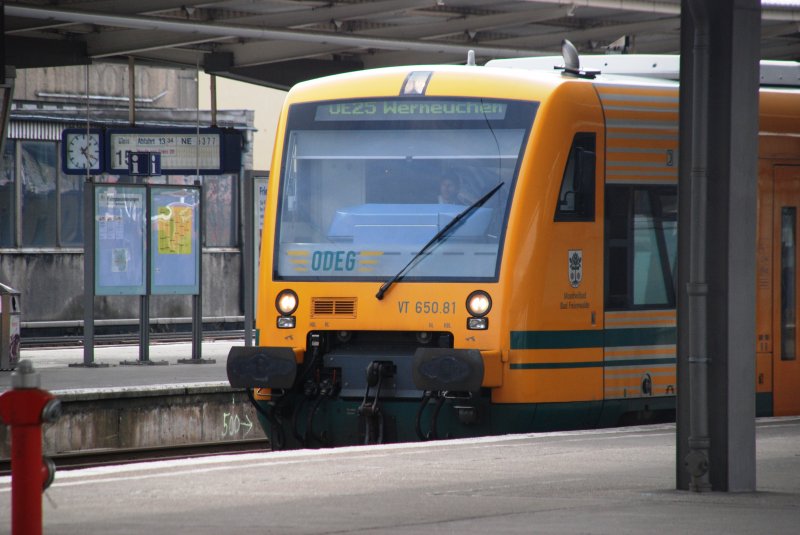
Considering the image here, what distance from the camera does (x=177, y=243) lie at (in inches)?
789

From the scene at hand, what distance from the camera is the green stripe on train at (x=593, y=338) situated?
36.6ft

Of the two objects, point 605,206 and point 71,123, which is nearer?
point 605,206

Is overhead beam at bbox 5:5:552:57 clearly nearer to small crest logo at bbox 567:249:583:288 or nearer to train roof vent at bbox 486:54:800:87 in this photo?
train roof vent at bbox 486:54:800:87

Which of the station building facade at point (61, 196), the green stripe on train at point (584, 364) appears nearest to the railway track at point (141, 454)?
the green stripe on train at point (584, 364)

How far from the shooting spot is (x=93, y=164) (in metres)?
20.4

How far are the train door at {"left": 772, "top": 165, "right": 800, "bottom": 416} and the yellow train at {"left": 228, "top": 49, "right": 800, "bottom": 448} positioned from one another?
1.12 m

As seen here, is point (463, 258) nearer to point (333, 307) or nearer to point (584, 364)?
point (333, 307)

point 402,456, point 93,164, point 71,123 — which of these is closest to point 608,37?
point 93,164

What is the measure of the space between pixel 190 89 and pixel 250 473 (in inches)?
920

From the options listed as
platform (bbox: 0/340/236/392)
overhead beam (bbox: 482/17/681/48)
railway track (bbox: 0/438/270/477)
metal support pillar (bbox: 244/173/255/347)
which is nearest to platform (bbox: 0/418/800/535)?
railway track (bbox: 0/438/270/477)

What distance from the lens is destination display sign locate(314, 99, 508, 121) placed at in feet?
37.9

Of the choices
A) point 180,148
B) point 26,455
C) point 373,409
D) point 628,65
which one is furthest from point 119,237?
point 26,455

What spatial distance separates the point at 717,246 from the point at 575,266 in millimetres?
3325

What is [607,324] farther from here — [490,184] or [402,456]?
[402,456]
